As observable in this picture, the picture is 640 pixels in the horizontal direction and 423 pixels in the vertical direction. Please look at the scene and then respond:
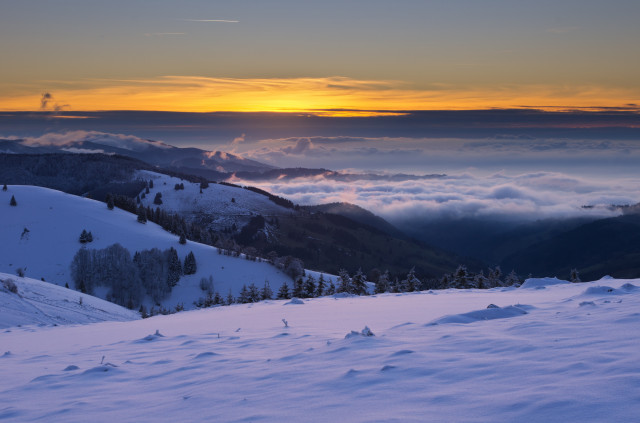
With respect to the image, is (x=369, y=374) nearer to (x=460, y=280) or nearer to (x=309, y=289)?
(x=460, y=280)

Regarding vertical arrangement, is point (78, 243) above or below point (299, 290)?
below

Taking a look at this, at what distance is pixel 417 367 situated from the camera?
25.6ft

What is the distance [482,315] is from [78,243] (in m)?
140

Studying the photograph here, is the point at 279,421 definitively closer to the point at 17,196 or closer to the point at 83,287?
the point at 83,287

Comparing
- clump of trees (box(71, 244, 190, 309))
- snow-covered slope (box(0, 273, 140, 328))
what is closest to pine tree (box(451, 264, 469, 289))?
snow-covered slope (box(0, 273, 140, 328))

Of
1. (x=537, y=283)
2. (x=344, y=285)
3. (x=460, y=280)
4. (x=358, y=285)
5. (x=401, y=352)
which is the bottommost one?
(x=358, y=285)

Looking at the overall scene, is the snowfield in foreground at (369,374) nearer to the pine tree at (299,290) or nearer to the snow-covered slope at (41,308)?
the snow-covered slope at (41,308)

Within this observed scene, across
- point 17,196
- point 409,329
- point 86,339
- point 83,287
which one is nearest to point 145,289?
point 83,287

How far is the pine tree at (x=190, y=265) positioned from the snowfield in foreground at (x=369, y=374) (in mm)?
118271

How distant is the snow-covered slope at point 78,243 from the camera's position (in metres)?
122

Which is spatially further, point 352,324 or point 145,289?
point 145,289

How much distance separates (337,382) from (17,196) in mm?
189802

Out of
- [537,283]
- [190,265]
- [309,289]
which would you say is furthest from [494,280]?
[190,265]

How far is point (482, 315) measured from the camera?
13.1m
